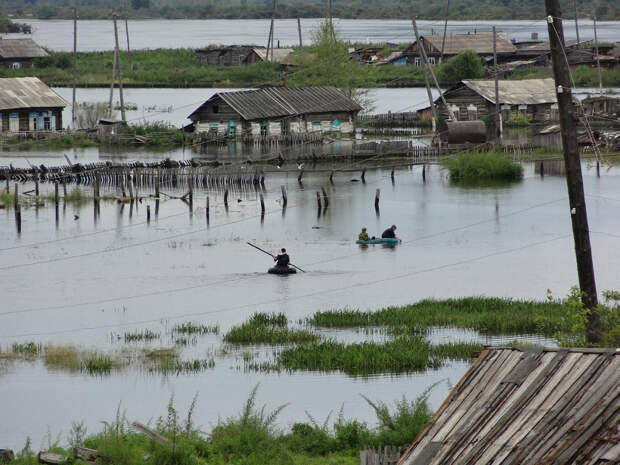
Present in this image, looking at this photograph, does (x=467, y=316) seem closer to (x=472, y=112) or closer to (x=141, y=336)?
(x=141, y=336)

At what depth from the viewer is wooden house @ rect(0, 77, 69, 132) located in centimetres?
5984

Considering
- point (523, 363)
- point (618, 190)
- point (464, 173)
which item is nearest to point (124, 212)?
point (464, 173)

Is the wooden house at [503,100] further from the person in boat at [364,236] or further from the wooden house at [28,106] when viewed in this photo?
the person in boat at [364,236]

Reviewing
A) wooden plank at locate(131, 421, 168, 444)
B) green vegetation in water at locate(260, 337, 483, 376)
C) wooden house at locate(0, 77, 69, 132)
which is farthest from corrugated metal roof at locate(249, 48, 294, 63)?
wooden plank at locate(131, 421, 168, 444)

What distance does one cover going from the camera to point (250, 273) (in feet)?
93.9

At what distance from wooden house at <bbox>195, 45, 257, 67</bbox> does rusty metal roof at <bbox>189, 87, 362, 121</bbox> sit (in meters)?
41.1

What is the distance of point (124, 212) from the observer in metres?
39.8

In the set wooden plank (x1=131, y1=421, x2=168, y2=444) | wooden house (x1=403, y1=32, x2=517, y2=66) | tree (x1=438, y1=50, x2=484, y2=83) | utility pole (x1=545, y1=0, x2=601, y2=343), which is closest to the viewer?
utility pole (x1=545, y1=0, x2=601, y2=343)

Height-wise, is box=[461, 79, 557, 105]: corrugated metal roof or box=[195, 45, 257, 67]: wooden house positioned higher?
box=[195, 45, 257, 67]: wooden house

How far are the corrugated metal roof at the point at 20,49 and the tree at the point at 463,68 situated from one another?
120 ft

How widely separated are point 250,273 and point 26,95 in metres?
36.9

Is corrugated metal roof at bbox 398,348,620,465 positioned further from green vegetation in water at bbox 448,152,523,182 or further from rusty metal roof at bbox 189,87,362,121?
rusty metal roof at bbox 189,87,362,121

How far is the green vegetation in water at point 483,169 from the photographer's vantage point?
156 ft

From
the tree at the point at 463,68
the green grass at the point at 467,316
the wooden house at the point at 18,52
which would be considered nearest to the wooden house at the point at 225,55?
the wooden house at the point at 18,52
